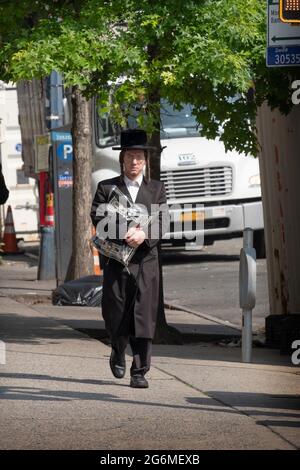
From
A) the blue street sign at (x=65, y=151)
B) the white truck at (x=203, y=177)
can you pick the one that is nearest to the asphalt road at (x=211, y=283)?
the white truck at (x=203, y=177)

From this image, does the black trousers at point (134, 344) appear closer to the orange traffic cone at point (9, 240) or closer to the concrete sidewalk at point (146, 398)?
the concrete sidewalk at point (146, 398)

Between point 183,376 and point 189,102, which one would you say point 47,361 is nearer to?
point 183,376

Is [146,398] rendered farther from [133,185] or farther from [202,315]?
[202,315]

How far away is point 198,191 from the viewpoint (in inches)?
918

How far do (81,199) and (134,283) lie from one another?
894cm

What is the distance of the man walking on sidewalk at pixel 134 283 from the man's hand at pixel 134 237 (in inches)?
2.9

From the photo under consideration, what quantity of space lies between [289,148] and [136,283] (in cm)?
358

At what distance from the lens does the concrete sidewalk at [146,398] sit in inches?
311

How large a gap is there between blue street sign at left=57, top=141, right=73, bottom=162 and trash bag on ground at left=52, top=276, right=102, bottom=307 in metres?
3.71

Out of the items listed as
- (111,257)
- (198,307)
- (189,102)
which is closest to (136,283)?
(111,257)

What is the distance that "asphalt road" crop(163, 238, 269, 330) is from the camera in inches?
664

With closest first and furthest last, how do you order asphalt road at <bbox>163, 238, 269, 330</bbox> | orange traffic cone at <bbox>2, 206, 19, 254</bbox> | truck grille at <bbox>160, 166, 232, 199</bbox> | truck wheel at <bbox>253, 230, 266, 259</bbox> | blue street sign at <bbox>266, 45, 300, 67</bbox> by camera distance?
1. blue street sign at <bbox>266, 45, 300, 67</bbox>
2. asphalt road at <bbox>163, 238, 269, 330</bbox>
3. truck grille at <bbox>160, 166, 232, 199</bbox>
4. truck wheel at <bbox>253, 230, 266, 259</bbox>
5. orange traffic cone at <bbox>2, 206, 19, 254</bbox>
